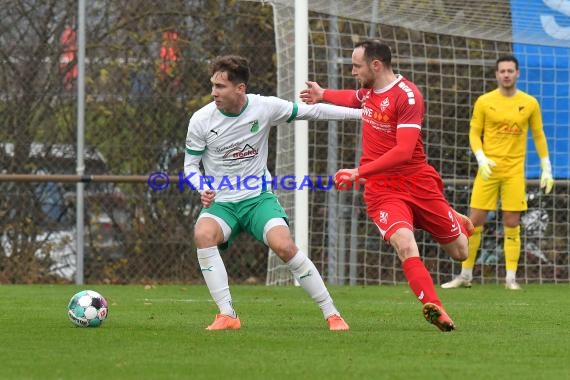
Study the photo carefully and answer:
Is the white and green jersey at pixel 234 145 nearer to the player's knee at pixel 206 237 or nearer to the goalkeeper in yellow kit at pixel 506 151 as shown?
the player's knee at pixel 206 237

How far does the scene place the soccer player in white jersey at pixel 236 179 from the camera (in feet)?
23.5

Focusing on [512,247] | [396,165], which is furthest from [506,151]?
[396,165]

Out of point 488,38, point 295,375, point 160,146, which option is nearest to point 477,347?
point 295,375

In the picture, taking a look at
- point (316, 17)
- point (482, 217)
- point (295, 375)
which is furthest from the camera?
point (316, 17)

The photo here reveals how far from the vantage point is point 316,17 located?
1300cm

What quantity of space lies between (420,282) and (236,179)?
4.29 ft

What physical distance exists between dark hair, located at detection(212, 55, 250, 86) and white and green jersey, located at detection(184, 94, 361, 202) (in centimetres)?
21

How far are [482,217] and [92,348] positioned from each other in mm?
6511

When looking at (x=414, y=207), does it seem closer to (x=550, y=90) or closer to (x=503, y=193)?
(x=503, y=193)

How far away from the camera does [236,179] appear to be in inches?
292

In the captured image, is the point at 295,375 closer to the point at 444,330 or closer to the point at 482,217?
the point at 444,330

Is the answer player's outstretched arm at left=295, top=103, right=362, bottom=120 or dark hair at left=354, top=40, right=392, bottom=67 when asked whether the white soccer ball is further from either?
dark hair at left=354, top=40, right=392, bottom=67

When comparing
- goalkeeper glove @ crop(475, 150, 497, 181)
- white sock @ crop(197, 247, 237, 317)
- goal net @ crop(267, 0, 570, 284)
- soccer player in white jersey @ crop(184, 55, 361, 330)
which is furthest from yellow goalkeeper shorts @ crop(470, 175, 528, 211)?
white sock @ crop(197, 247, 237, 317)

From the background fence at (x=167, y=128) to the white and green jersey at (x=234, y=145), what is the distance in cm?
518
